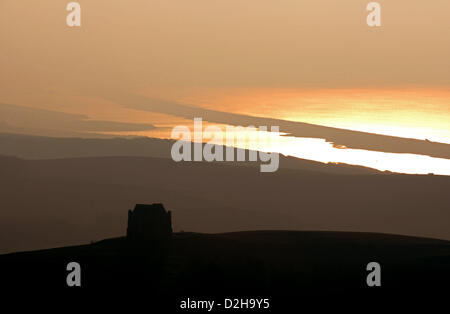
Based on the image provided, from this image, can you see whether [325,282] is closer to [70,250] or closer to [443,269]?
[443,269]
